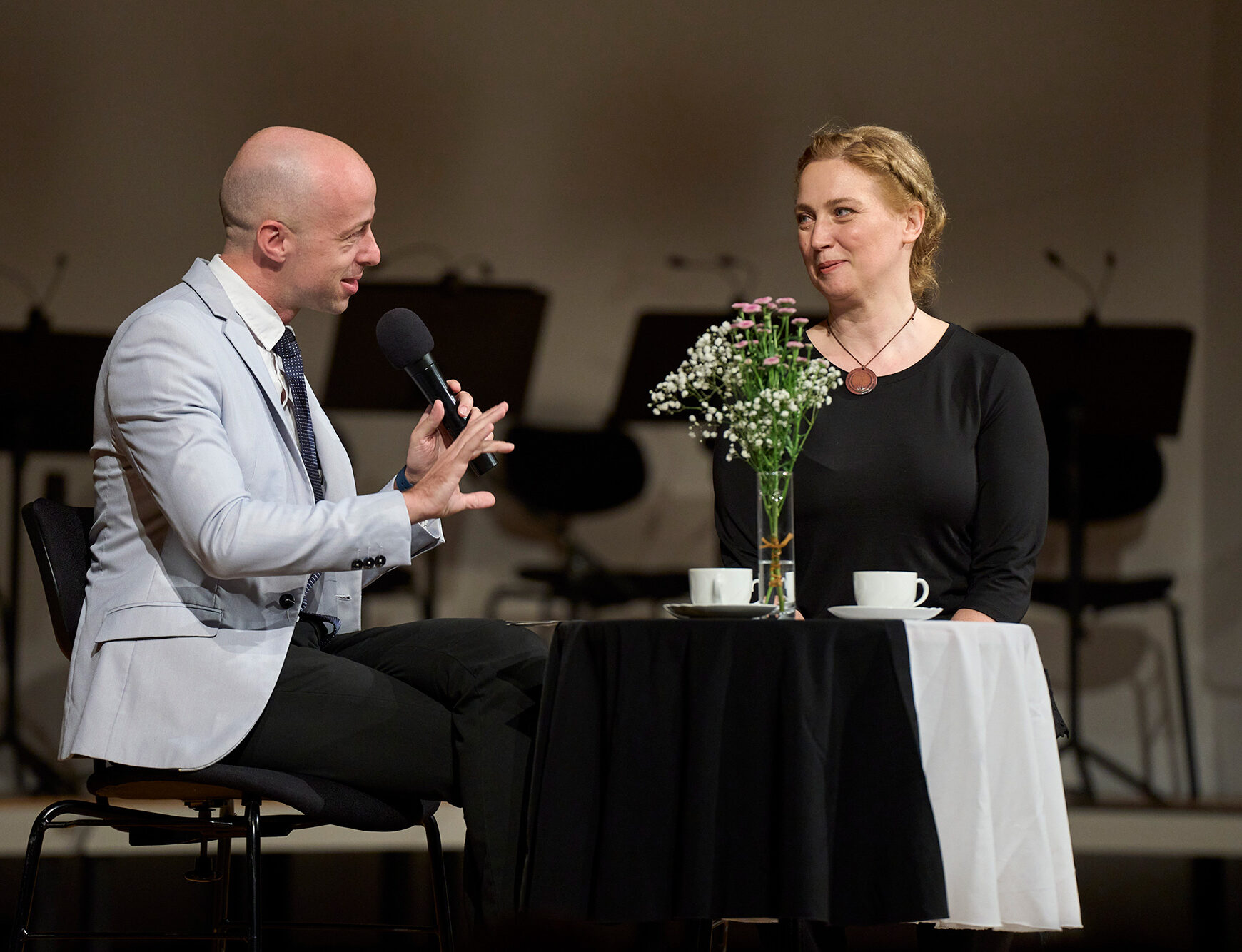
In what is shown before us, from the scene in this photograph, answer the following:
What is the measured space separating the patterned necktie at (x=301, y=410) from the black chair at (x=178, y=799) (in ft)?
1.06

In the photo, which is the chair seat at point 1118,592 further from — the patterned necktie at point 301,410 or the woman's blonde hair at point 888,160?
the patterned necktie at point 301,410

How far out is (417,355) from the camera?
2000mm

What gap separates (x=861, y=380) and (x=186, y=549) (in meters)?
1.11

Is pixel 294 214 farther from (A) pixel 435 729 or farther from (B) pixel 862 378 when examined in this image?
(B) pixel 862 378

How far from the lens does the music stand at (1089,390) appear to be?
4.59 meters

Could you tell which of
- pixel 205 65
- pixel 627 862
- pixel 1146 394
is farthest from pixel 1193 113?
pixel 627 862

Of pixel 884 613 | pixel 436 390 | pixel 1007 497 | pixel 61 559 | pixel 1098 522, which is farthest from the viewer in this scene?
pixel 1098 522

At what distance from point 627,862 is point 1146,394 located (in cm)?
368

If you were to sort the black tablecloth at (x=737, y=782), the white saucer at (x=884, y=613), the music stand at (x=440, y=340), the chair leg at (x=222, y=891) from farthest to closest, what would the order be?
1. the music stand at (x=440, y=340)
2. the chair leg at (x=222, y=891)
3. the white saucer at (x=884, y=613)
4. the black tablecloth at (x=737, y=782)

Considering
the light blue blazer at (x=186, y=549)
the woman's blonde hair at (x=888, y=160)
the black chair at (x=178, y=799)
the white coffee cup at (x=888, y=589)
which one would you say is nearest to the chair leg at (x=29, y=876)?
the black chair at (x=178, y=799)

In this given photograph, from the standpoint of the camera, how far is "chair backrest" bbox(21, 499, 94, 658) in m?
1.86

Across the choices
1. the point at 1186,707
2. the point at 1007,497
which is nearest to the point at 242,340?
the point at 1007,497

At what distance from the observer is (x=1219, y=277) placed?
5.12m

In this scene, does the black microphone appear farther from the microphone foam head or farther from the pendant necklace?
the pendant necklace
